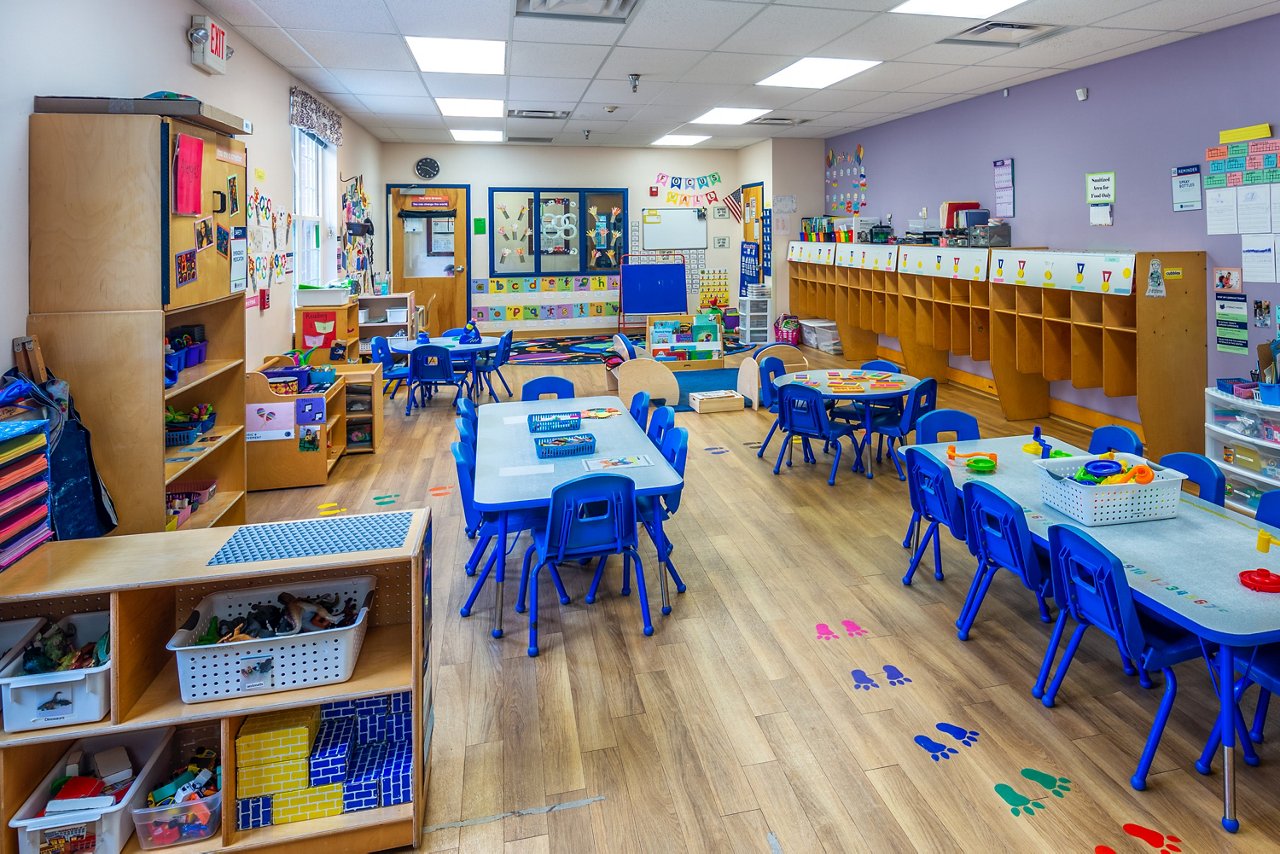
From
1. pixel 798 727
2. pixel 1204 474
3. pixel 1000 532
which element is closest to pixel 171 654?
pixel 798 727

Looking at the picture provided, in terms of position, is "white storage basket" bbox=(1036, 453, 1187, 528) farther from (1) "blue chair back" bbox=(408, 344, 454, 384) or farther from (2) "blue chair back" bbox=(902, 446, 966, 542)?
(1) "blue chair back" bbox=(408, 344, 454, 384)

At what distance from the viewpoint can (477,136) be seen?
35.1ft

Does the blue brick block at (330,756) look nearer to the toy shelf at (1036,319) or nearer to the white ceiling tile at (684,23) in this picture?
the white ceiling tile at (684,23)

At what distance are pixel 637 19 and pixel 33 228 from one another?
142 inches

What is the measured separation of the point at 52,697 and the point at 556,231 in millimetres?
10878

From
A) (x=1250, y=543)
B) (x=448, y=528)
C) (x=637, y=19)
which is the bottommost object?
(x=448, y=528)

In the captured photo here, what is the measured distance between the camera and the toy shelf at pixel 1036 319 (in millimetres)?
5605

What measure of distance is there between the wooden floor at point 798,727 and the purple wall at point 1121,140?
3.43 meters

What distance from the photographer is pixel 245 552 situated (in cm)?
220

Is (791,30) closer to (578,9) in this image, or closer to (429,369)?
(578,9)

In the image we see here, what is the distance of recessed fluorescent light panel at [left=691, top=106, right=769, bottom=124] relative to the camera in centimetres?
862

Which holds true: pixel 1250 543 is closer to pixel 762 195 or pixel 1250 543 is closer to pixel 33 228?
pixel 33 228

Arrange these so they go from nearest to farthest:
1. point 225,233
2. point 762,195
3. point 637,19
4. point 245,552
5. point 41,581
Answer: point 41,581
point 245,552
point 225,233
point 637,19
point 762,195

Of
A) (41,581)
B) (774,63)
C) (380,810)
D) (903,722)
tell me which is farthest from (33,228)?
(774,63)
